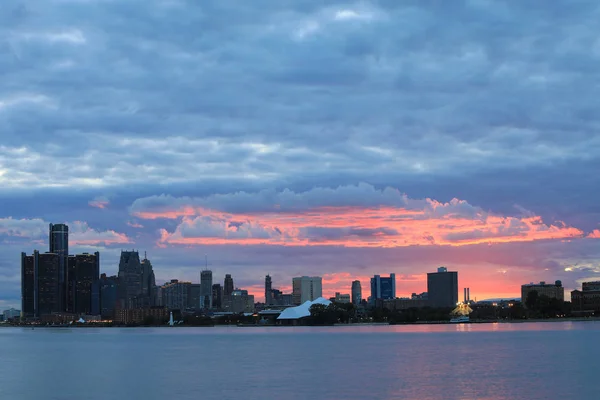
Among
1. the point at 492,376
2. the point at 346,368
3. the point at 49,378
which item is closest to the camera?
the point at 492,376

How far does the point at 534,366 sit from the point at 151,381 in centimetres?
3707

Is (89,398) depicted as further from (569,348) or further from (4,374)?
(569,348)

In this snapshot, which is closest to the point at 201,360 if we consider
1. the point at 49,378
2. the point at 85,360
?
the point at 85,360

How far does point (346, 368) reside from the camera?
85.6m

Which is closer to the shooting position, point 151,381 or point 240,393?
point 240,393

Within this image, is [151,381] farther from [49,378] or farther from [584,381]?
[584,381]

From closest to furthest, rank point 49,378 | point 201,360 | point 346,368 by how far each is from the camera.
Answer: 1. point 49,378
2. point 346,368
3. point 201,360

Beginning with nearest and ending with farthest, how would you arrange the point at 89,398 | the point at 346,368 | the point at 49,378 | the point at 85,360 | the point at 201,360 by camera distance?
the point at 89,398 → the point at 49,378 → the point at 346,368 → the point at 201,360 → the point at 85,360

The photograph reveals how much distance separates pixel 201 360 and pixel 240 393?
41.5 meters

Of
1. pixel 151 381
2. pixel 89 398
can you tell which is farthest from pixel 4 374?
pixel 89 398

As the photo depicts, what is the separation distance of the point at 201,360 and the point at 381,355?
22.5 metres

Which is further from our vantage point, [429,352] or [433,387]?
[429,352]

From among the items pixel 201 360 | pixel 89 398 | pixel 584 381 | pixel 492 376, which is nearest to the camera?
pixel 89 398

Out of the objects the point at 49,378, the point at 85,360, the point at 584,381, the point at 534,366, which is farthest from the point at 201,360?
the point at 584,381
